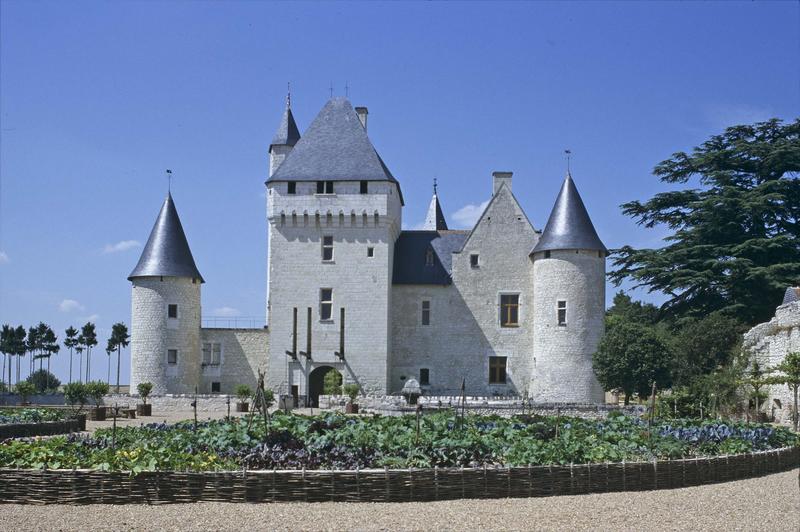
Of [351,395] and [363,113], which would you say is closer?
[351,395]

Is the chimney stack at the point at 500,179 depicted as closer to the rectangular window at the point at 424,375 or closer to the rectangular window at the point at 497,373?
the rectangular window at the point at 497,373

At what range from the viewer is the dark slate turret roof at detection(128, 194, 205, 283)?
37188mm

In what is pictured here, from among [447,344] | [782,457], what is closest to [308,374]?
[447,344]

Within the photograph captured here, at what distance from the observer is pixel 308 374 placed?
3650cm

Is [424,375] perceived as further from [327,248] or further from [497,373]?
[327,248]

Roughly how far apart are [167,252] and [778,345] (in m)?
22.6

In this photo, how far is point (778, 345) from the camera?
2816cm

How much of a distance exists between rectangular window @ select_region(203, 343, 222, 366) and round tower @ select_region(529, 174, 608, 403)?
497 inches

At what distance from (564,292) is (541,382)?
11.4 feet

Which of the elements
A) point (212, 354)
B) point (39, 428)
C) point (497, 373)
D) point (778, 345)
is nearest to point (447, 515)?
point (39, 428)

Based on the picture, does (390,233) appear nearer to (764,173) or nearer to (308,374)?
(308,374)

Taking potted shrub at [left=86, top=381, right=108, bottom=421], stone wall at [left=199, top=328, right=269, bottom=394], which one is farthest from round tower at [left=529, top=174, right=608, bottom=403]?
potted shrub at [left=86, top=381, right=108, bottom=421]

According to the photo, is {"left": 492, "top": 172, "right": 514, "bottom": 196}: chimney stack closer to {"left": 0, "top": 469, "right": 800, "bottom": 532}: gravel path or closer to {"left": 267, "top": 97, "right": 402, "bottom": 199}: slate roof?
{"left": 267, "top": 97, "right": 402, "bottom": 199}: slate roof

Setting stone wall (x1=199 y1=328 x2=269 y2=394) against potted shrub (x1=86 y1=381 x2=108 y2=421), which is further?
stone wall (x1=199 y1=328 x2=269 y2=394)
